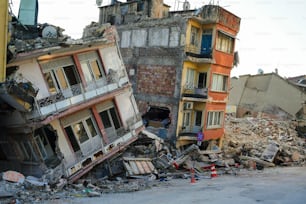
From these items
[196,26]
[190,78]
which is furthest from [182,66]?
[196,26]

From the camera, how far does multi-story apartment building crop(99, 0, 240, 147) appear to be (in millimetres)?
28281

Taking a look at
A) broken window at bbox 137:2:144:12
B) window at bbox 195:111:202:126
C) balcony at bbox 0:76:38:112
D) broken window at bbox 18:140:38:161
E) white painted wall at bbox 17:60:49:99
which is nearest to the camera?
balcony at bbox 0:76:38:112

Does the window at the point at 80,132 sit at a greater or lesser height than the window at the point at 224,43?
lesser

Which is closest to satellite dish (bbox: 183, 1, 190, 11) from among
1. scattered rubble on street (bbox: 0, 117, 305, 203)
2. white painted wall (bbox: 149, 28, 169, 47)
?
white painted wall (bbox: 149, 28, 169, 47)

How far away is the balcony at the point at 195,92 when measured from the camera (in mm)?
28559

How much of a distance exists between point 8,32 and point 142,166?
35.6ft

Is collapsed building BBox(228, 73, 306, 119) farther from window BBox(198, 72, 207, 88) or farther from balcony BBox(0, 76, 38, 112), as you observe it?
balcony BBox(0, 76, 38, 112)

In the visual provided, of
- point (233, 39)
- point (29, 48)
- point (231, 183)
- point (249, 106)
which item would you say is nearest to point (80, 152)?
point (29, 48)

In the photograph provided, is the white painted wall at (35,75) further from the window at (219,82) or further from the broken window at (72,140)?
the window at (219,82)

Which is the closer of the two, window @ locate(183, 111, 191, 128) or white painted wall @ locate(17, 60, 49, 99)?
white painted wall @ locate(17, 60, 49, 99)

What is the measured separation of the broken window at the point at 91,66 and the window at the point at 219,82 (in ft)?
37.9

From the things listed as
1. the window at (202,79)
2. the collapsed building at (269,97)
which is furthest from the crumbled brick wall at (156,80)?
the collapsed building at (269,97)

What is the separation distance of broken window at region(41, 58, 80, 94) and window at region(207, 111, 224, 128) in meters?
13.7

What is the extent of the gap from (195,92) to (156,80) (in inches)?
133
